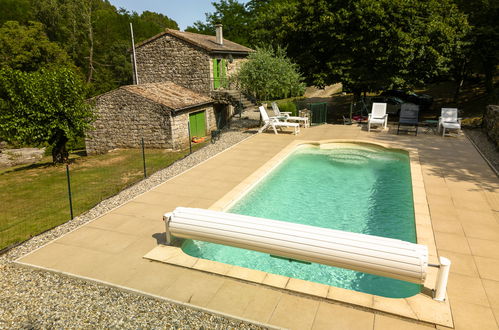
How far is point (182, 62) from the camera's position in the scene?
25125 millimetres

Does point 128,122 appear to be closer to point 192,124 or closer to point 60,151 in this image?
point 192,124

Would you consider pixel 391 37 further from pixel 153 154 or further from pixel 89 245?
pixel 89 245

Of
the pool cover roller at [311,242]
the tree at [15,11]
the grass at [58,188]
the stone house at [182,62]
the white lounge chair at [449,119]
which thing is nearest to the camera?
the pool cover roller at [311,242]

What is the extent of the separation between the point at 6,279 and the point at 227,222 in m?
3.94

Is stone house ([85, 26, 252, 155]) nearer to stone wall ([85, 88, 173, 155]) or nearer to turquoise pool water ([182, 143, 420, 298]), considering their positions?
stone wall ([85, 88, 173, 155])

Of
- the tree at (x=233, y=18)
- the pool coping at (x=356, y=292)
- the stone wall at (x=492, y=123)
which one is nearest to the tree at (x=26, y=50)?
the tree at (x=233, y=18)

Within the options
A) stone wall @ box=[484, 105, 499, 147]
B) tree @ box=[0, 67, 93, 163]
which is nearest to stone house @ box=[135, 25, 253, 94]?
tree @ box=[0, 67, 93, 163]

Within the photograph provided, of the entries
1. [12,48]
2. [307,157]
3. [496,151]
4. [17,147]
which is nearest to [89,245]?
[307,157]

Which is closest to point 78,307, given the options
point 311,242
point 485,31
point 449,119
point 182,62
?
point 311,242

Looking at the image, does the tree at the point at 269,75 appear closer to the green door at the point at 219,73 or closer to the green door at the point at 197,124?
the green door at the point at 197,124

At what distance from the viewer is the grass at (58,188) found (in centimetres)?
930

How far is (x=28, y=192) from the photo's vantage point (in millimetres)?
13586

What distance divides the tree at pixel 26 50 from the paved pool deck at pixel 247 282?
35.5 metres

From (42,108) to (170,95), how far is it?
7.40 metres
